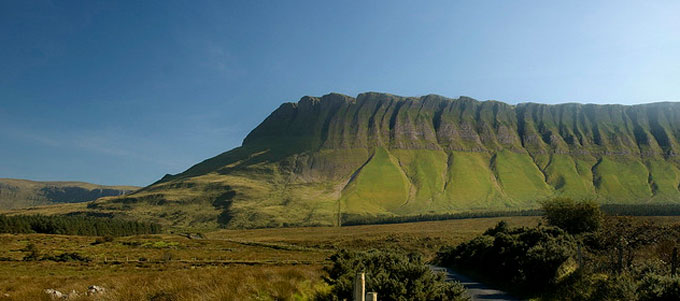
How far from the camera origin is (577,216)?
169ft

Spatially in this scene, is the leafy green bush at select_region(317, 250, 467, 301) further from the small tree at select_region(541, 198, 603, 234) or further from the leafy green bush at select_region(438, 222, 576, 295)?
the small tree at select_region(541, 198, 603, 234)

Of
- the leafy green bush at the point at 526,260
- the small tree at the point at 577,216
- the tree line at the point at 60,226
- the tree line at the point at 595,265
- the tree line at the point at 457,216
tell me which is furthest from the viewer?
the tree line at the point at 457,216

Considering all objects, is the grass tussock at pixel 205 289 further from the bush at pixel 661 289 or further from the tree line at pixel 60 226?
the tree line at pixel 60 226

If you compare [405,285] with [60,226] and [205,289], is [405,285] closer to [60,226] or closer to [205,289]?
[205,289]

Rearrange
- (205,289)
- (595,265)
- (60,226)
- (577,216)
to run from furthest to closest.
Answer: (60,226)
(577,216)
(595,265)
(205,289)

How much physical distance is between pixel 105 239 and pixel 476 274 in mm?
86388

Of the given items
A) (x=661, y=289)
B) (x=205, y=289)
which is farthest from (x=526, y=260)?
(x=205, y=289)

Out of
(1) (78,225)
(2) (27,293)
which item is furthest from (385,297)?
(1) (78,225)

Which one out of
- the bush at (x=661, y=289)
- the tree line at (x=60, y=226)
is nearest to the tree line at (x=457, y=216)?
the tree line at (x=60, y=226)

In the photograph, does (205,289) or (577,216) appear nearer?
(205,289)

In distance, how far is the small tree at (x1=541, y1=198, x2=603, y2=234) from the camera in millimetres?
50250

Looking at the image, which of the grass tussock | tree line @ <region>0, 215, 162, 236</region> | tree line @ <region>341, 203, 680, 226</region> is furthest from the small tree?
tree line @ <region>0, 215, 162, 236</region>

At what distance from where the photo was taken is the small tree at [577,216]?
165ft

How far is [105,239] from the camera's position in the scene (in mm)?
92375
